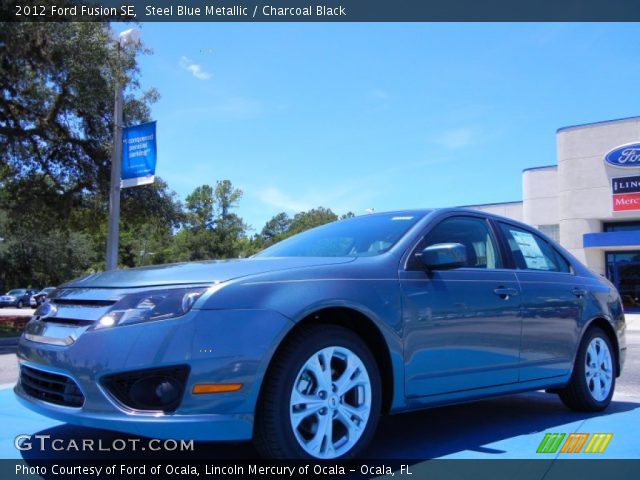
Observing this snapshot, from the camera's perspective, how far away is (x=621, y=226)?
28.0 m

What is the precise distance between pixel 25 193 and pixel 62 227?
215 cm

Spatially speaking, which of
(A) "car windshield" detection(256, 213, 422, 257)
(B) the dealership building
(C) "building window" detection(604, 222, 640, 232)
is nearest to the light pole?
(A) "car windshield" detection(256, 213, 422, 257)

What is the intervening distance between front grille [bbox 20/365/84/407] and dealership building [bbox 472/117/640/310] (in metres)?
26.6

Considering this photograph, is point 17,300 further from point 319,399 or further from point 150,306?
point 319,399

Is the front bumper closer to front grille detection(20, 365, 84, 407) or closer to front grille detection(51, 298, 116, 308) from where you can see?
front grille detection(20, 365, 84, 407)

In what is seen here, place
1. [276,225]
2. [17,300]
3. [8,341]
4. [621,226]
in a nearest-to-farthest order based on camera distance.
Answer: [8,341], [621,226], [17,300], [276,225]

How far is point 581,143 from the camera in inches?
1089

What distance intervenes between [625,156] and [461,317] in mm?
26052

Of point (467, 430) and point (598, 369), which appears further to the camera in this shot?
point (598, 369)

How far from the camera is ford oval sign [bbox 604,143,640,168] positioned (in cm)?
2631

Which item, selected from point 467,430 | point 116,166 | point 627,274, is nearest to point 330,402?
point 467,430

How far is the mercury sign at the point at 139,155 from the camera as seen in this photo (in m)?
13.9

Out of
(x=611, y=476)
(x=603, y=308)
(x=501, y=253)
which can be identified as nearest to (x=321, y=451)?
(x=611, y=476)

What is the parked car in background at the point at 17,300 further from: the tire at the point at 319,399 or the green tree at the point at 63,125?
the tire at the point at 319,399
